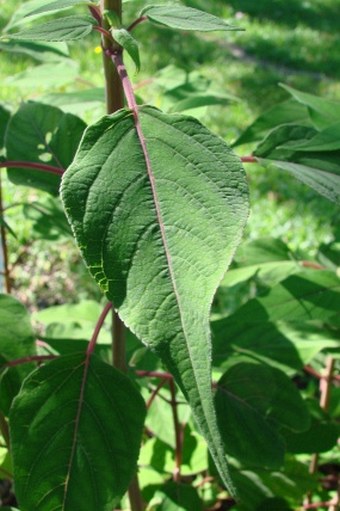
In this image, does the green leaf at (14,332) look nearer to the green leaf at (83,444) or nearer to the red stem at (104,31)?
the green leaf at (83,444)

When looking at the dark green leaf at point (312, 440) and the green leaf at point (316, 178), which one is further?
the dark green leaf at point (312, 440)

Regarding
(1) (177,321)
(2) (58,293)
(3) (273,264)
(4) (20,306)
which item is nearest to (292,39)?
(2) (58,293)

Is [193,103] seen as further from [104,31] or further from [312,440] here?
[312,440]

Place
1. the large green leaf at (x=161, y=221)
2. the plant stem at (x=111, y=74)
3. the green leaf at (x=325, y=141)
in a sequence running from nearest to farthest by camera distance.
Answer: the large green leaf at (x=161, y=221)
the plant stem at (x=111, y=74)
the green leaf at (x=325, y=141)

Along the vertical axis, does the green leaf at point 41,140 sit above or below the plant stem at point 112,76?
below

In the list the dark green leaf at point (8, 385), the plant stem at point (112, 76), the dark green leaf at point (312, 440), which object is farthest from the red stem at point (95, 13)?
the dark green leaf at point (312, 440)

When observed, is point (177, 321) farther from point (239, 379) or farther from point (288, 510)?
point (288, 510)

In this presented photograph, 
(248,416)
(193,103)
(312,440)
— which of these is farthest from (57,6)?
(312,440)
